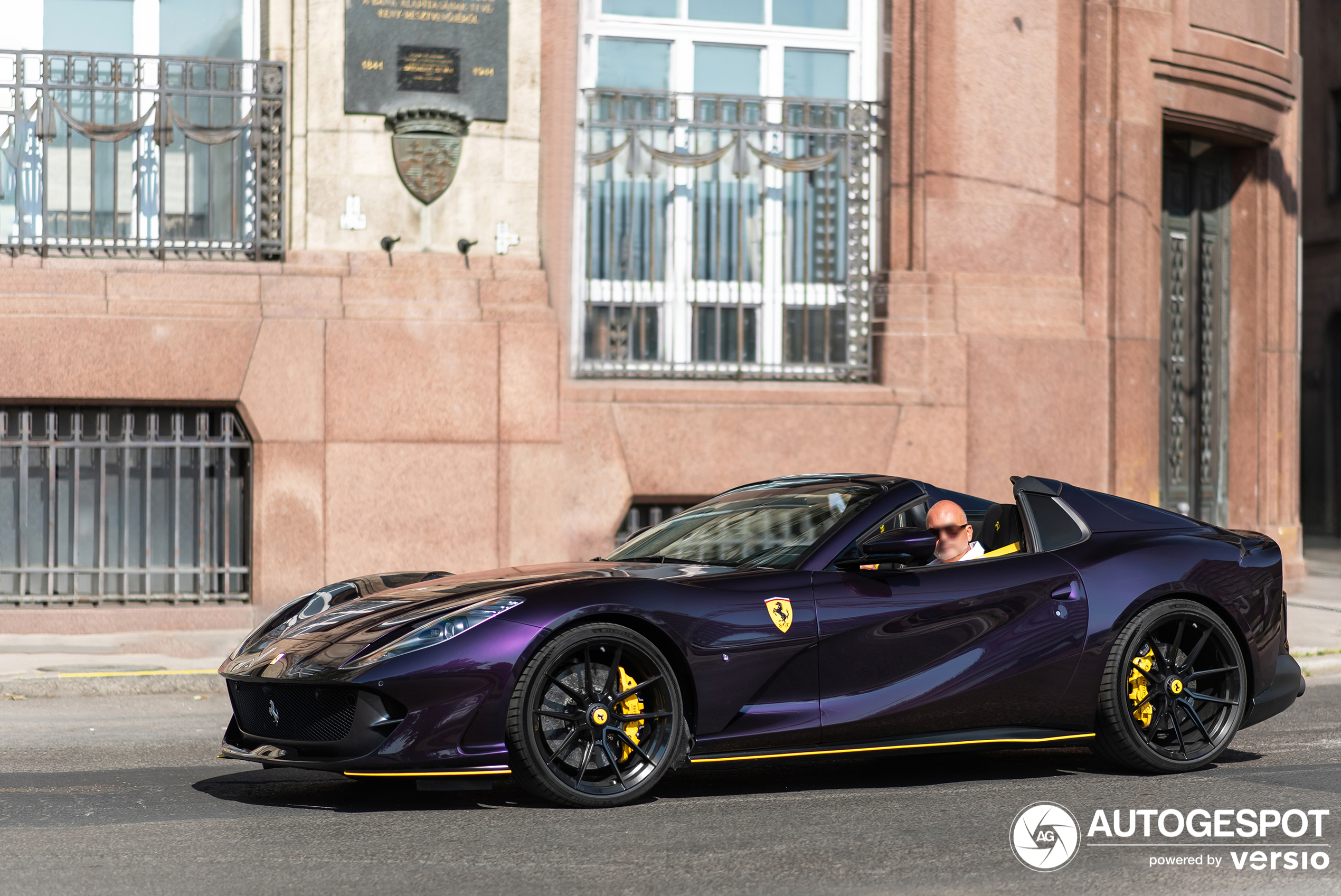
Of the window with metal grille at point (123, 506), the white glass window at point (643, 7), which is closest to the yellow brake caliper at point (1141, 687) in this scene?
the window with metal grille at point (123, 506)

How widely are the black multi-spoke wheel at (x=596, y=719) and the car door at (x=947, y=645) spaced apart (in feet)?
2.06

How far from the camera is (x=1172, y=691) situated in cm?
630

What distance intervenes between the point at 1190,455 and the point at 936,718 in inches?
411

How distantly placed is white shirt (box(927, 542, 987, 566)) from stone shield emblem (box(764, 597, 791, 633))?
2.49ft

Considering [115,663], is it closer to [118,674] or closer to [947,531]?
[118,674]

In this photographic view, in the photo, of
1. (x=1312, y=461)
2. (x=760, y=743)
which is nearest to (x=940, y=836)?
(x=760, y=743)

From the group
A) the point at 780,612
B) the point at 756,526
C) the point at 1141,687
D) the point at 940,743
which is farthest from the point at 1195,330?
the point at 780,612

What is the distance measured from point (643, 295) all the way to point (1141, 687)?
7.48 meters

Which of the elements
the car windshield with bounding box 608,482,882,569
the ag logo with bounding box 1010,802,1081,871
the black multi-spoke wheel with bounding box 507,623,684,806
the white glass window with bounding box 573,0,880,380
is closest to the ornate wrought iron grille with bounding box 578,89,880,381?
the white glass window with bounding box 573,0,880,380

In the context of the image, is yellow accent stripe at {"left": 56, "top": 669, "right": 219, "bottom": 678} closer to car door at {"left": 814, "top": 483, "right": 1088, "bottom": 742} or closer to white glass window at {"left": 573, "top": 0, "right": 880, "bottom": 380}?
white glass window at {"left": 573, "top": 0, "right": 880, "bottom": 380}

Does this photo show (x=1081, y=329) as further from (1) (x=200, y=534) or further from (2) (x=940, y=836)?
(2) (x=940, y=836)

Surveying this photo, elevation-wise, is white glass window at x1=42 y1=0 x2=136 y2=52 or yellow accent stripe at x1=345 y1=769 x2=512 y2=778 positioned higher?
white glass window at x1=42 y1=0 x2=136 y2=52

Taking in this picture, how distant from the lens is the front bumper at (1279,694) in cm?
645

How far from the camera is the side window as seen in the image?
6.35 meters
